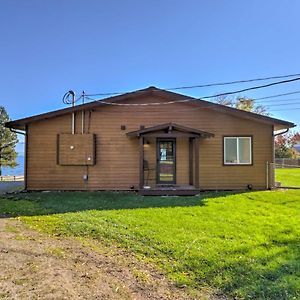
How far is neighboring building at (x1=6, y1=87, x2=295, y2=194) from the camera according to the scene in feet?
40.7

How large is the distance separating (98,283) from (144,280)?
0.52 m

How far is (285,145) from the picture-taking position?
37.8 metres

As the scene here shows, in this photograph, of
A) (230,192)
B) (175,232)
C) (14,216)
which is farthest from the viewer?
(230,192)

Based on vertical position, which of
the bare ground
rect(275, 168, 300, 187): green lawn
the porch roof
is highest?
the porch roof

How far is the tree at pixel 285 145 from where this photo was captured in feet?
114

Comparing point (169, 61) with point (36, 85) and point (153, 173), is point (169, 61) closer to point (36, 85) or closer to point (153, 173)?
point (153, 173)

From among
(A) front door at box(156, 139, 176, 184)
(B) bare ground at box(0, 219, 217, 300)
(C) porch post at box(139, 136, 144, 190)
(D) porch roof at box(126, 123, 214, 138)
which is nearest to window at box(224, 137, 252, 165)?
(D) porch roof at box(126, 123, 214, 138)

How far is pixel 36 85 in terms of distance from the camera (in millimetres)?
24094

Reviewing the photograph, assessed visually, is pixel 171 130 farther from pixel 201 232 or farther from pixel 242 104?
pixel 242 104

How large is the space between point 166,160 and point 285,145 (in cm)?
2931

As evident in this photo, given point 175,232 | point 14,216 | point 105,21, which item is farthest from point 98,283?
point 105,21

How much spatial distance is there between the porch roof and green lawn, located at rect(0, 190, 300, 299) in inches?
106

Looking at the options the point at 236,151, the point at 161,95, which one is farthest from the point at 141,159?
the point at 236,151

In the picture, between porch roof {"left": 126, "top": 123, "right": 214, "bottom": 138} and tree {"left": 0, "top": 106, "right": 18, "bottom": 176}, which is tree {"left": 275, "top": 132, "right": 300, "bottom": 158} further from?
tree {"left": 0, "top": 106, "right": 18, "bottom": 176}
